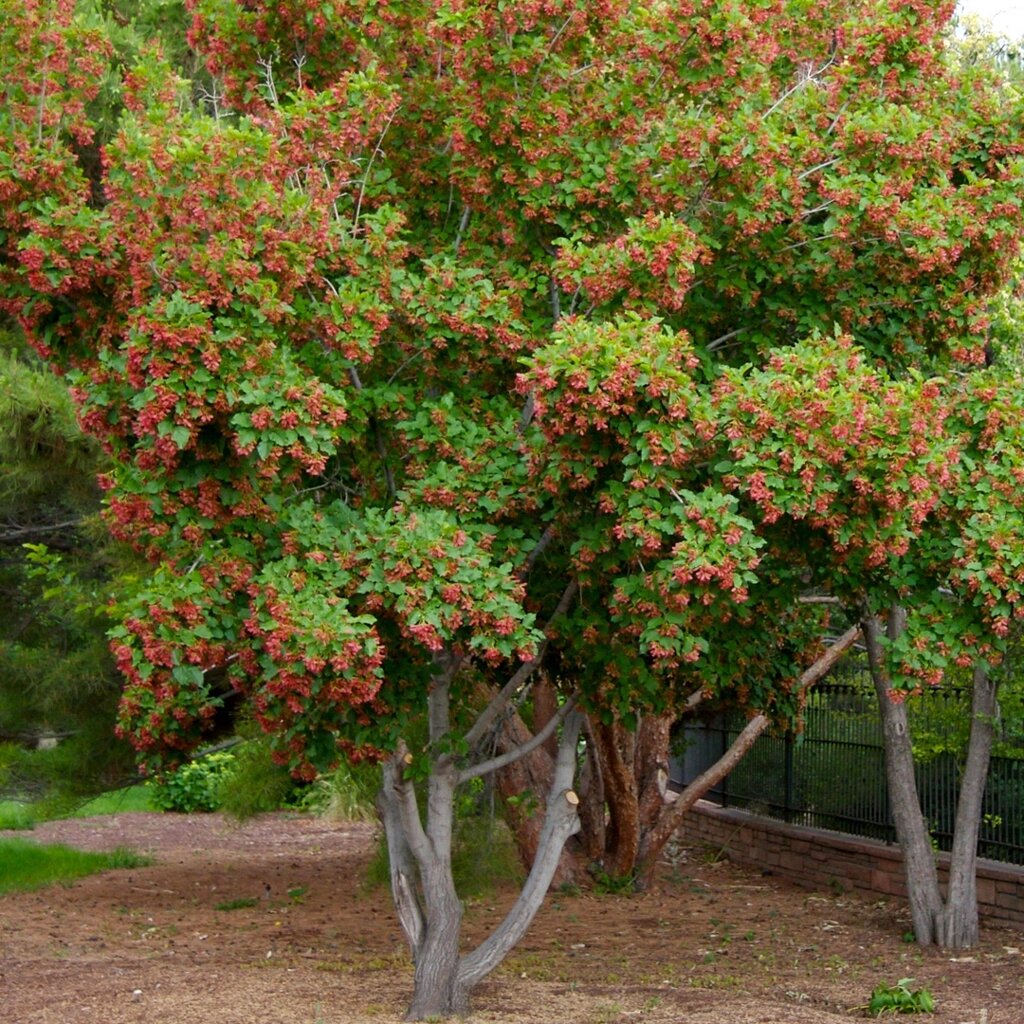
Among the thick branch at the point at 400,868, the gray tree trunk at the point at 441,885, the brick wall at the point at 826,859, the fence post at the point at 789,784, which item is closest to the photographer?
the gray tree trunk at the point at 441,885

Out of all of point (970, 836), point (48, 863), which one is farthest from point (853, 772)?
point (48, 863)

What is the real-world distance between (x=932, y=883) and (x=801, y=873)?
9.74 feet

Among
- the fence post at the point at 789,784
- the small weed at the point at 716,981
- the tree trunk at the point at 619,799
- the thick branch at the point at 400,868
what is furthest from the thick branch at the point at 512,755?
the fence post at the point at 789,784

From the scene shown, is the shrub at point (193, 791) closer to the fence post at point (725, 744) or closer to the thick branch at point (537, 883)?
the fence post at point (725, 744)

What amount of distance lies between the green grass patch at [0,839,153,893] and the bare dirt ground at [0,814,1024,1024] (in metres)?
0.32

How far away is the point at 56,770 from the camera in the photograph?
12.2 metres

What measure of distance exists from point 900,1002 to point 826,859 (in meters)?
4.56

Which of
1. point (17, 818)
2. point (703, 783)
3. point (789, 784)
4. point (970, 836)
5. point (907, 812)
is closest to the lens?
point (970, 836)

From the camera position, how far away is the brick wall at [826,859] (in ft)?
33.6

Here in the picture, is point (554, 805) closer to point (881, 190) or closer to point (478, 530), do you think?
point (478, 530)

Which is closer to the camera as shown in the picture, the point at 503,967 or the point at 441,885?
the point at 441,885

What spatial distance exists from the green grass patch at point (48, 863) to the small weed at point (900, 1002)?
8003mm

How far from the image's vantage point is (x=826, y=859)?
1244cm

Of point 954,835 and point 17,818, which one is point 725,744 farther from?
point 17,818
